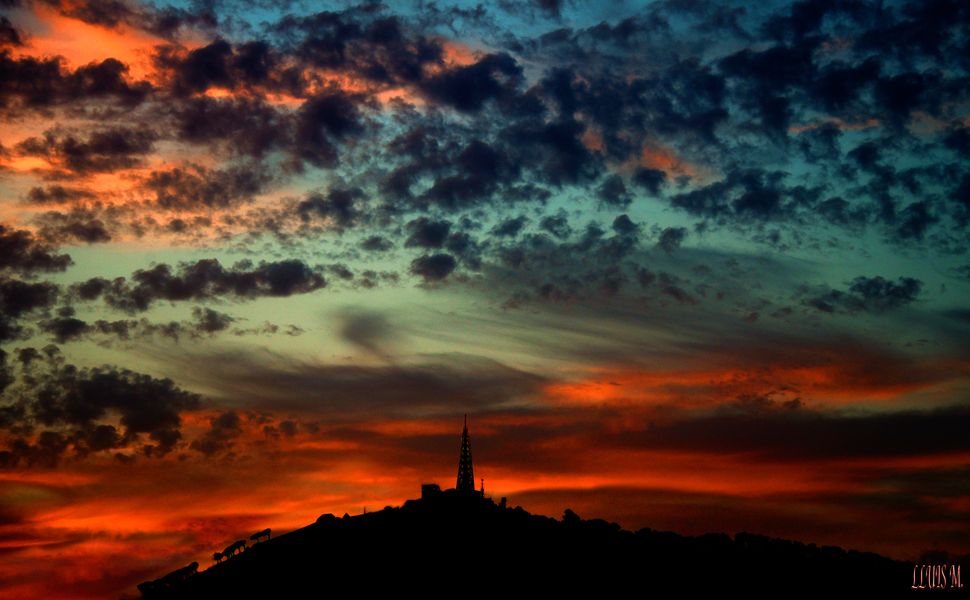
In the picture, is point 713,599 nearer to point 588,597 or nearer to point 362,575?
point 588,597

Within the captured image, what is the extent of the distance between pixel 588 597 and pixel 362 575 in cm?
3689

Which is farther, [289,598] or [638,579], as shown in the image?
[638,579]

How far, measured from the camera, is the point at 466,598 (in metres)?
171

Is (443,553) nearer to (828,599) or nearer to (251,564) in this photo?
(251,564)

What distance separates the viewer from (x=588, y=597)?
180 meters

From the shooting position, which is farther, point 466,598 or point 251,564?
point 251,564

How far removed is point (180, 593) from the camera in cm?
19138

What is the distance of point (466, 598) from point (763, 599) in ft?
193

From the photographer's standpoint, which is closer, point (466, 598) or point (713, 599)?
point (466, 598)

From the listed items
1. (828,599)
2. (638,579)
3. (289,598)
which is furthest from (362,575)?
(828,599)

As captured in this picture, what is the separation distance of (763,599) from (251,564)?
90.5 meters

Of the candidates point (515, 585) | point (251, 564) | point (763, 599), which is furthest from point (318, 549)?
point (763, 599)

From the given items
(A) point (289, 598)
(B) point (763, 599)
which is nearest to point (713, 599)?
(B) point (763, 599)

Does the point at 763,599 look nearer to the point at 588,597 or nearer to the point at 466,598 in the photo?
the point at 588,597
